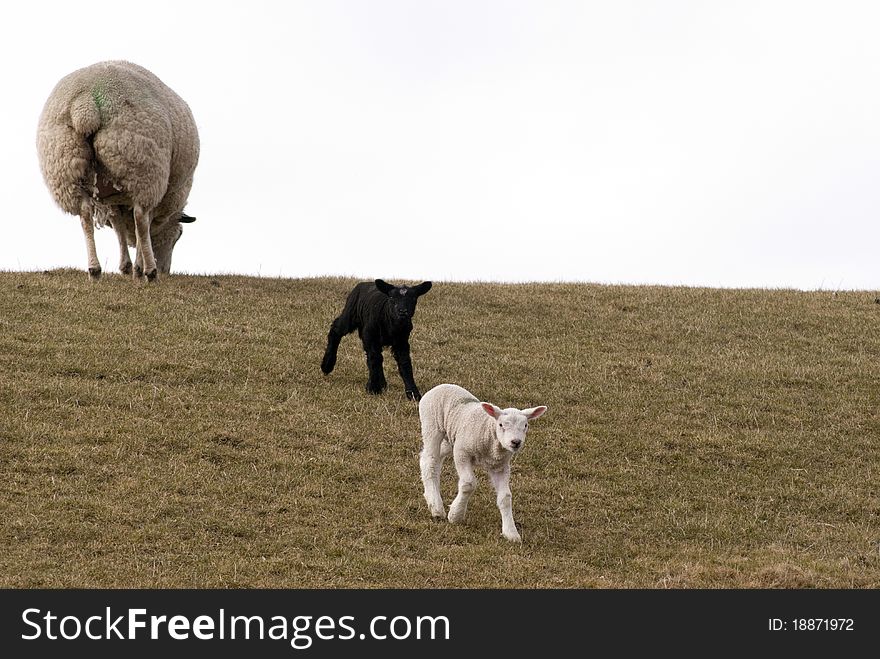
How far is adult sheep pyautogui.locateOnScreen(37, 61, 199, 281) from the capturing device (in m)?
20.3

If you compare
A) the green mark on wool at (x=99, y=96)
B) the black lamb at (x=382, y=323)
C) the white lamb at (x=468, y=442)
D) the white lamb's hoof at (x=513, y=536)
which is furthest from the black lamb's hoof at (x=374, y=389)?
the green mark on wool at (x=99, y=96)

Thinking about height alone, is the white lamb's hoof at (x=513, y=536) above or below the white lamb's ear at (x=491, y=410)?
below

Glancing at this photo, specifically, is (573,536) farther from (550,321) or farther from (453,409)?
(550,321)

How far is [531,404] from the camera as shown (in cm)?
1616

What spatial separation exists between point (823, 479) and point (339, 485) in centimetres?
577

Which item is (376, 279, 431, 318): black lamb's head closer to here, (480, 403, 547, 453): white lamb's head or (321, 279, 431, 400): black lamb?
(321, 279, 431, 400): black lamb

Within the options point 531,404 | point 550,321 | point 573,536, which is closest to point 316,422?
point 531,404

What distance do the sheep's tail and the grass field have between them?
9.17 ft

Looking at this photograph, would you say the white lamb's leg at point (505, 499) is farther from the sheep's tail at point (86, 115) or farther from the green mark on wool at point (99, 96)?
the green mark on wool at point (99, 96)

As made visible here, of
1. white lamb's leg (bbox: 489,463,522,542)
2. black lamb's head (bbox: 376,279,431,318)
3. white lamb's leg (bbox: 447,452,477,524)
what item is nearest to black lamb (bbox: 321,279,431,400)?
black lamb's head (bbox: 376,279,431,318)

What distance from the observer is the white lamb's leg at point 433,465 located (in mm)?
11680

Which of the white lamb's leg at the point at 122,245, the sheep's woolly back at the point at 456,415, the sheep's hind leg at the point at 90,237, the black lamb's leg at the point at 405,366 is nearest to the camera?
the sheep's woolly back at the point at 456,415

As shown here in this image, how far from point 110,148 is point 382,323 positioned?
24.5 feet

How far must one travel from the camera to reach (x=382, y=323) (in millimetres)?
15547
